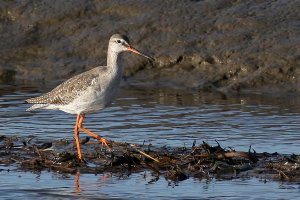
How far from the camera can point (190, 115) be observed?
45.2ft

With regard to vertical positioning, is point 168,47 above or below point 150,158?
above

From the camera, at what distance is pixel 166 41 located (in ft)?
54.1

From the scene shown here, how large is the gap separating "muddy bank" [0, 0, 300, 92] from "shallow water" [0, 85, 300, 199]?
24.0 inches

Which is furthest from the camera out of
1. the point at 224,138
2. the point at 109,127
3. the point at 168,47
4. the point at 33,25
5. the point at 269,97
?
the point at 33,25

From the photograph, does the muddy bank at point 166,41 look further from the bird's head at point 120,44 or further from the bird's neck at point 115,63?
the bird's neck at point 115,63

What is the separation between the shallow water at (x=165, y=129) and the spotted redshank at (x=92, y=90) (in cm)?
66

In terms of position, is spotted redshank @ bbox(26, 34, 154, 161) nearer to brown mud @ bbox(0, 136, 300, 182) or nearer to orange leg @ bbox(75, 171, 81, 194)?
brown mud @ bbox(0, 136, 300, 182)

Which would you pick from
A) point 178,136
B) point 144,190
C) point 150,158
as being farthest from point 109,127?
point 144,190

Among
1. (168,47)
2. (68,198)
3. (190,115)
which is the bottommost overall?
(68,198)

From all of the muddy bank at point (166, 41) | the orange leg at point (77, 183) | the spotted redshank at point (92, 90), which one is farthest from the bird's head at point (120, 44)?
the muddy bank at point (166, 41)

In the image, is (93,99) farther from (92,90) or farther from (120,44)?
(120,44)

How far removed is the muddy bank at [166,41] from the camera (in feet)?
50.8

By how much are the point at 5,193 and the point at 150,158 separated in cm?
185

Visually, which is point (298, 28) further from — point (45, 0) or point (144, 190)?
point (144, 190)
